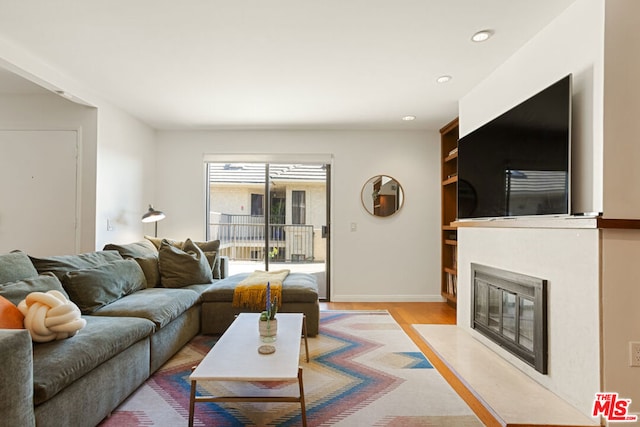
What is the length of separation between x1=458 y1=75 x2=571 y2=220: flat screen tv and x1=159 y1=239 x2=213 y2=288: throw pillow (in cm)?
267

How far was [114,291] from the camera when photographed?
2.74 m

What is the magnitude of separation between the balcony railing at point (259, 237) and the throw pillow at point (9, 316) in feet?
11.2

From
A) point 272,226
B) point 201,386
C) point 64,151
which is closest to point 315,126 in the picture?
point 272,226

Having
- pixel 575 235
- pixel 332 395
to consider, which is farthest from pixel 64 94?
pixel 575 235

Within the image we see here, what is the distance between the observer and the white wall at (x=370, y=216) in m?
4.97

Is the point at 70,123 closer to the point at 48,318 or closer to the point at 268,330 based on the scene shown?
the point at 48,318

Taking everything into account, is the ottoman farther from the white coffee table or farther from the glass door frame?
the glass door frame

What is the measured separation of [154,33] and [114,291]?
1892 mm

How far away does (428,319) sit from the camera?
13.2 ft

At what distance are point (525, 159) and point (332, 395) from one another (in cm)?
196

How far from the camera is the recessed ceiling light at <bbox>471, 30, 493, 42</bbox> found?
2.39 m

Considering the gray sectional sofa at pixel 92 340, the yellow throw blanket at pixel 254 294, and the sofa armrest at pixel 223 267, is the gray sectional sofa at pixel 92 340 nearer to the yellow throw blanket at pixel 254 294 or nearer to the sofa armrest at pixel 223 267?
the yellow throw blanket at pixel 254 294

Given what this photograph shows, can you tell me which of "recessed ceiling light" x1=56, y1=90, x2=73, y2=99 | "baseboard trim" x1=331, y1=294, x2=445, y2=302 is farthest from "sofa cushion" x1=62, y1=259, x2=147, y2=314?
"baseboard trim" x1=331, y1=294, x2=445, y2=302

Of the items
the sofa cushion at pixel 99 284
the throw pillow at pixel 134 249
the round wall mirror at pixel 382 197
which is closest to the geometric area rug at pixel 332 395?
the sofa cushion at pixel 99 284
